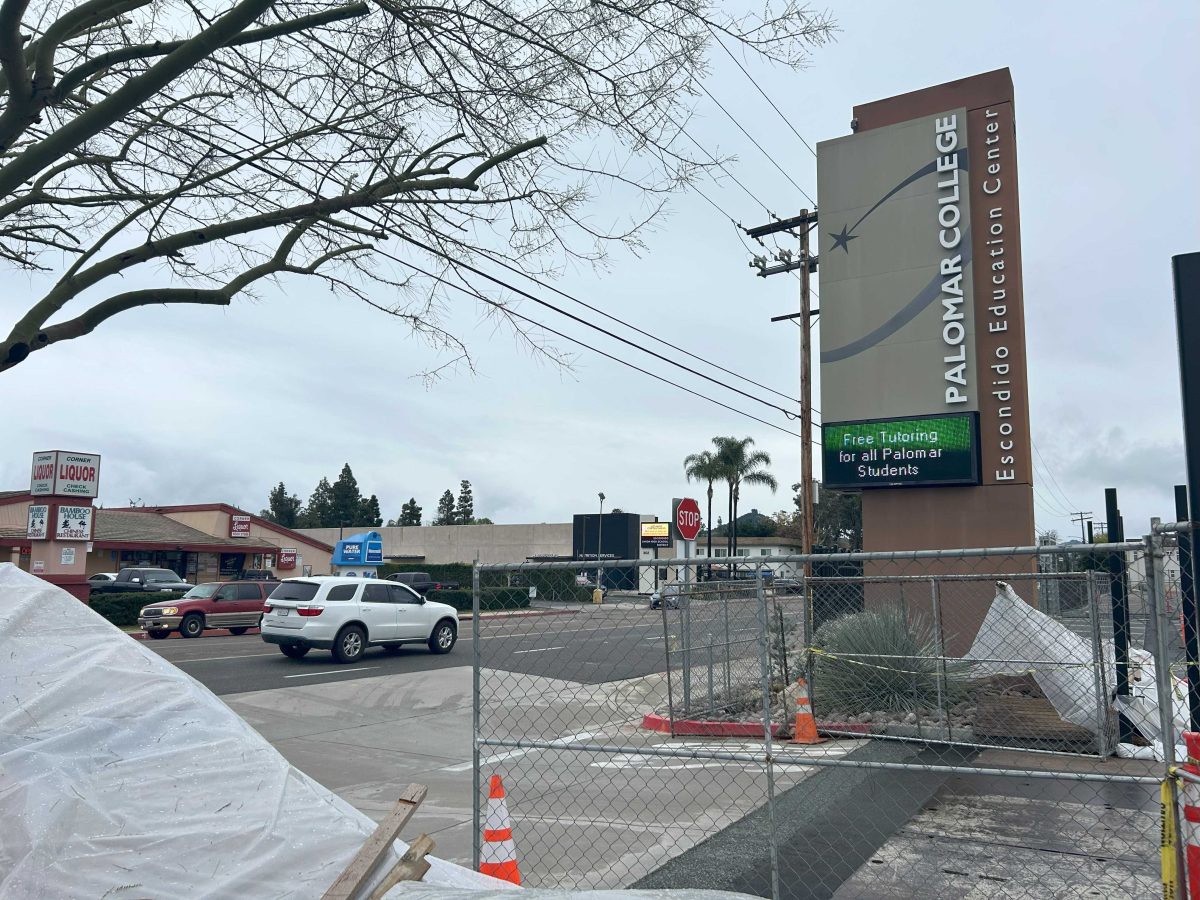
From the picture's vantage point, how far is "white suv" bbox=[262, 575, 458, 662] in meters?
18.2

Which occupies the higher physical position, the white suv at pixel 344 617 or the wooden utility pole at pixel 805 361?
the wooden utility pole at pixel 805 361

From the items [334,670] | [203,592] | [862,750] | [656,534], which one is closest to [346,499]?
[656,534]

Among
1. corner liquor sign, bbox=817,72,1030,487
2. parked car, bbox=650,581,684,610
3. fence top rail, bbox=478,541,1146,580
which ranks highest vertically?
corner liquor sign, bbox=817,72,1030,487

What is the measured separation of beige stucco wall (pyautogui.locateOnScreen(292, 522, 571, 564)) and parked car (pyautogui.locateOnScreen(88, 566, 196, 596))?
35131 mm

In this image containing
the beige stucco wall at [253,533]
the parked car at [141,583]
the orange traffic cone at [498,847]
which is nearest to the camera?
the orange traffic cone at [498,847]

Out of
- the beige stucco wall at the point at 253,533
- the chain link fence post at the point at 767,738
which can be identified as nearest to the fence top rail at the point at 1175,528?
the chain link fence post at the point at 767,738

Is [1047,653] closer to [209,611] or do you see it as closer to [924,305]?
[924,305]

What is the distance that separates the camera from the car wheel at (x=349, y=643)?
18516mm

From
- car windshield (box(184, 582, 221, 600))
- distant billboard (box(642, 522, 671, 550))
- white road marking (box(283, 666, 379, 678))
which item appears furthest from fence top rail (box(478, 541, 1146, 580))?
distant billboard (box(642, 522, 671, 550))

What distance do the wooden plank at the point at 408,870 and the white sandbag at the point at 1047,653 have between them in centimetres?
723

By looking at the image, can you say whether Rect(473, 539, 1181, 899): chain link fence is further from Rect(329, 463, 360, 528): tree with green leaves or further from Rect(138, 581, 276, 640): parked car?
Rect(329, 463, 360, 528): tree with green leaves

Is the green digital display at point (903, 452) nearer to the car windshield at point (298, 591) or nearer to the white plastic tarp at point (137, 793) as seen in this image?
the car windshield at point (298, 591)

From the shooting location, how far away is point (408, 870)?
10.9 ft

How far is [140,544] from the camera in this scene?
41969 mm
